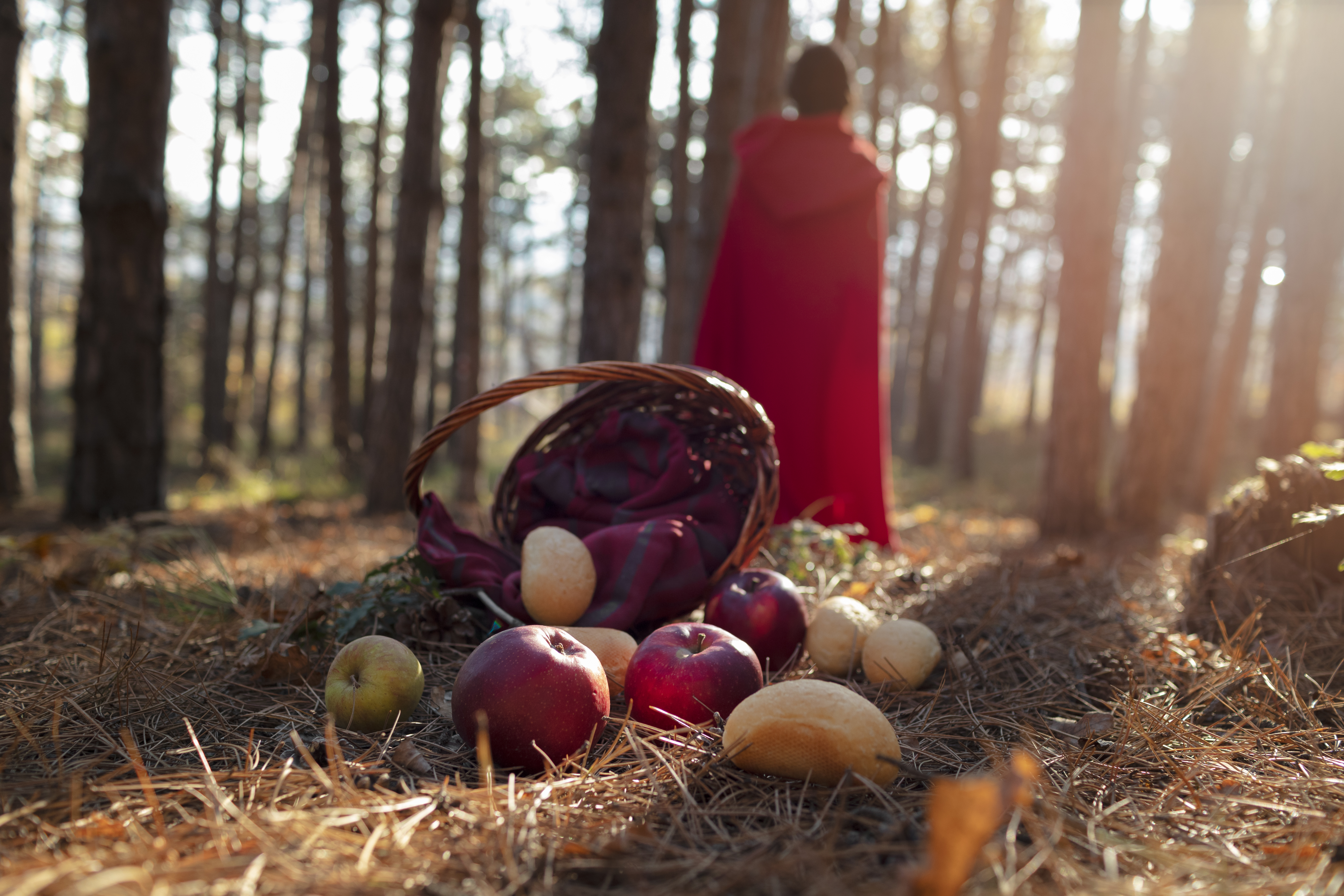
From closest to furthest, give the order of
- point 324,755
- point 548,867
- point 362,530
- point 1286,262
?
point 548,867
point 324,755
point 362,530
point 1286,262

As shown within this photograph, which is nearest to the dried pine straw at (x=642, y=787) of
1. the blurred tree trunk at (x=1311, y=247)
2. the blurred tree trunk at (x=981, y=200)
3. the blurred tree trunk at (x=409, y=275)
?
the blurred tree trunk at (x=409, y=275)

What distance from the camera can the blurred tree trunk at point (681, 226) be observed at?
6887 mm

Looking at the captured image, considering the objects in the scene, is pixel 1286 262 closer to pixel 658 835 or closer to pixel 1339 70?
pixel 1339 70

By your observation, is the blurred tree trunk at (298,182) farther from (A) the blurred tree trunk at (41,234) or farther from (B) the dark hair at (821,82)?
(B) the dark hair at (821,82)

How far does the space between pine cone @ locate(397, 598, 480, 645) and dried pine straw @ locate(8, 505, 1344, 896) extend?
52 mm

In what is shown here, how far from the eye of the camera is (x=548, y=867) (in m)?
1.05

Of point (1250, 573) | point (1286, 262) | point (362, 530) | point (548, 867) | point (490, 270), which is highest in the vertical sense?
point (490, 270)

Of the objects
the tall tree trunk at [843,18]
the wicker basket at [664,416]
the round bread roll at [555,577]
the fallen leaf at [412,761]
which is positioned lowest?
the fallen leaf at [412,761]

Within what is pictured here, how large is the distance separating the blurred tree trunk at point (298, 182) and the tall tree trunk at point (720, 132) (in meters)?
8.68

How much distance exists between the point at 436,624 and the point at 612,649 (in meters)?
0.58

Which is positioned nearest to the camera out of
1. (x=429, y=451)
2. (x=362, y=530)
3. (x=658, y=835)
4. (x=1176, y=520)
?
(x=658, y=835)

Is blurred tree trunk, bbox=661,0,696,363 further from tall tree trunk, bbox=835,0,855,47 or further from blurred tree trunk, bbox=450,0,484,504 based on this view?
blurred tree trunk, bbox=450,0,484,504

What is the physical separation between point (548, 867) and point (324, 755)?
72 cm

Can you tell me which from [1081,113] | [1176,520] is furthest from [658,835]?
[1176,520]
